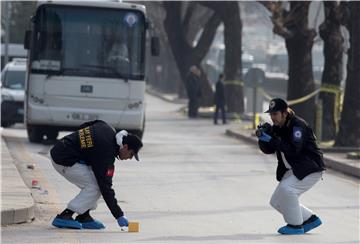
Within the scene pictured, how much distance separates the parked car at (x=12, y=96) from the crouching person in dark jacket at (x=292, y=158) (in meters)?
20.5

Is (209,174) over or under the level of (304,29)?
under

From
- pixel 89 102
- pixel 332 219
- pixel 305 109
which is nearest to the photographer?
pixel 332 219

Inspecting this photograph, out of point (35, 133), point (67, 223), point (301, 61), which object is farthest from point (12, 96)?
point (67, 223)

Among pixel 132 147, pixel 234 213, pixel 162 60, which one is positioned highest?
pixel 132 147

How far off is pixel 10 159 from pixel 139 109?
5.94 meters

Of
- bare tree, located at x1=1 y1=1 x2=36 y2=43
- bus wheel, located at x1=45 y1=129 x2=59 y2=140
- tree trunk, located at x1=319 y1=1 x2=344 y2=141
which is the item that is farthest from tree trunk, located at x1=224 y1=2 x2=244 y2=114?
bus wheel, located at x1=45 y1=129 x2=59 y2=140

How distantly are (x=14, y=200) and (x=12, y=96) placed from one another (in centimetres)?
1922

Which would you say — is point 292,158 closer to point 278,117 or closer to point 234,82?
point 278,117

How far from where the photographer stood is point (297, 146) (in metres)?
12.2

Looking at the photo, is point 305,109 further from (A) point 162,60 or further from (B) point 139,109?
(A) point 162,60

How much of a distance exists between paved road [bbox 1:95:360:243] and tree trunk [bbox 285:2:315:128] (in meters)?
3.06

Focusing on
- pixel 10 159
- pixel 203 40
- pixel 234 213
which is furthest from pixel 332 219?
pixel 203 40

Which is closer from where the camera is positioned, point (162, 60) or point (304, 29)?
point (304, 29)

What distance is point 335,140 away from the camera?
26141 millimetres
